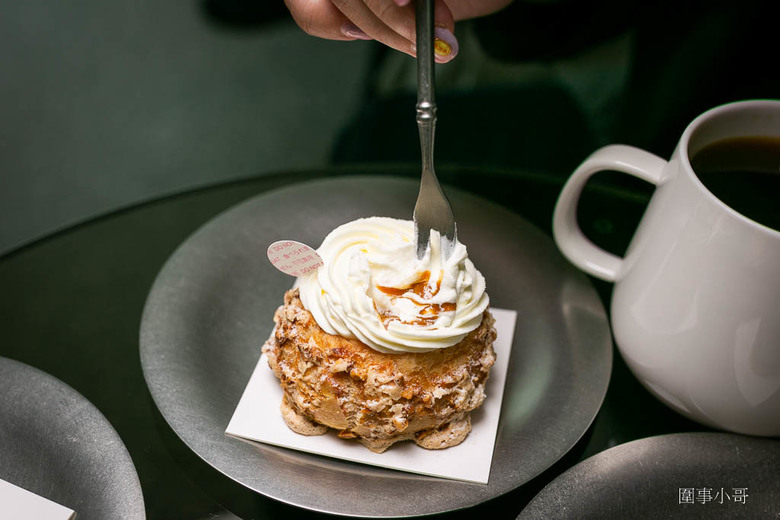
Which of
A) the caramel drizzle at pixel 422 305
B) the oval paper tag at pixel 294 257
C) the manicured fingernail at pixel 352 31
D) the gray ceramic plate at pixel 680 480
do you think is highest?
the manicured fingernail at pixel 352 31

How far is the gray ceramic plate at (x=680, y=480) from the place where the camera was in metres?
0.87

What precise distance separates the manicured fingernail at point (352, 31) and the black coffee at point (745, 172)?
518 mm

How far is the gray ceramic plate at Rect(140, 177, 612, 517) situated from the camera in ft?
2.87

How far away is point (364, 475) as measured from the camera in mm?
903

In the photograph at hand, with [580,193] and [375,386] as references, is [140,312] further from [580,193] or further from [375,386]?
[580,193]

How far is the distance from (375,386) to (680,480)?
40cm

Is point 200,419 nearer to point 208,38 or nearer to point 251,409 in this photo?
point 251,409

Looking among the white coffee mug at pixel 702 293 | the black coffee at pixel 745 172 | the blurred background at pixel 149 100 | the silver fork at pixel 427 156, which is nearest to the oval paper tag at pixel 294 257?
the silver fork at pixel 427 156

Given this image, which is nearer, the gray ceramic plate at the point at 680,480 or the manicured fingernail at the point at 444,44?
the gray ceramic plate at the point at 680,480

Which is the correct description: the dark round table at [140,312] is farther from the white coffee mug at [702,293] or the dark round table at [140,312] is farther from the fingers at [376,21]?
the fingers at [376,21]

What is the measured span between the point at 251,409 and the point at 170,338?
162 millimetres

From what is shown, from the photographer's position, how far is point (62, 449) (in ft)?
2.98

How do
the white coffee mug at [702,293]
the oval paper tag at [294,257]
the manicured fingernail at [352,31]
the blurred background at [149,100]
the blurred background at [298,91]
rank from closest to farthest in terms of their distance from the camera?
the white coffee mug at [702,293]
the oval paper tag at [294,257]
the manicured fingernail at [352,31]
the blurred background at [298,91]
the blurred background at [149,100]

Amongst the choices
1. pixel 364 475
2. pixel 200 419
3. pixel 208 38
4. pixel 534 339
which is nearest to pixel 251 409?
pixel 200 419
